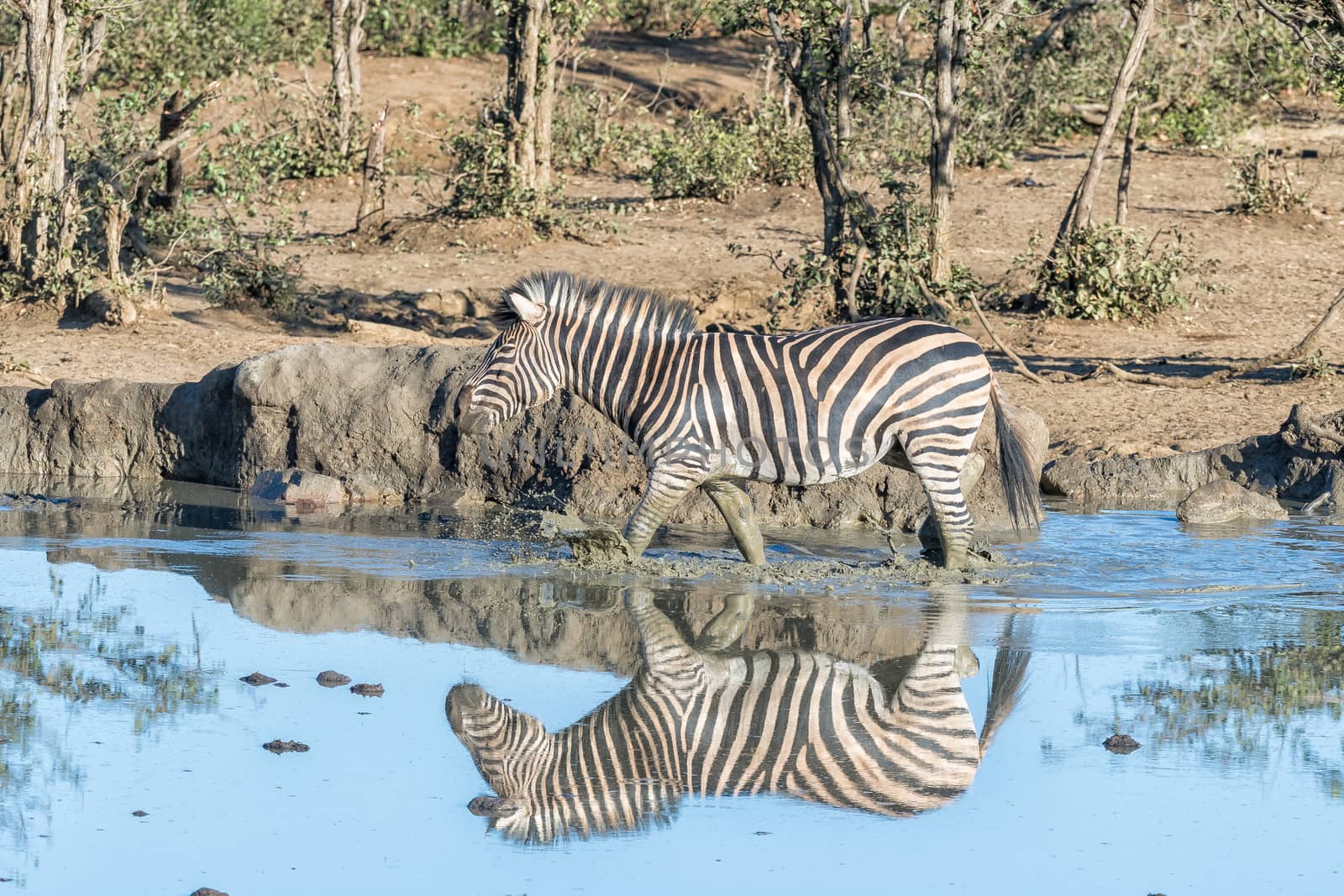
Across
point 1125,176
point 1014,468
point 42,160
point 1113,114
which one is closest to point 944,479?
point 1014,468

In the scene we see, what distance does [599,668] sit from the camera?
253 inches

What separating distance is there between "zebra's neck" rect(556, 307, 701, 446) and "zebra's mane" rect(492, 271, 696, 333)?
0.02m

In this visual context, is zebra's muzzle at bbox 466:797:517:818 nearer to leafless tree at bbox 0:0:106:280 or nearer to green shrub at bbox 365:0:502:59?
leafless tree at bbox 0:0:106:280

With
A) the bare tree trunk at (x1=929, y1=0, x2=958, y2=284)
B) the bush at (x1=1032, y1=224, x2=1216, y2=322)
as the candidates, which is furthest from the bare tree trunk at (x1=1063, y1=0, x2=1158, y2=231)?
the bare tree trunk at (x1=929, y1=0, x2=958, y2=284)

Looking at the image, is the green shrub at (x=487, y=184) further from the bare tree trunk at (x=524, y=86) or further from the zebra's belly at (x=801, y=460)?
the zebra's belly at (x=801, y=460)

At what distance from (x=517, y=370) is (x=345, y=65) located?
1410 centimetres

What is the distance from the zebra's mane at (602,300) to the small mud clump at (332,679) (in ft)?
8.91

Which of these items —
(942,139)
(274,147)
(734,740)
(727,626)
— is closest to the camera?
(734,740)

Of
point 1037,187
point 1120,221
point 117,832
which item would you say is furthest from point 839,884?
point 1037,187

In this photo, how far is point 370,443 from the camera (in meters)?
10.7

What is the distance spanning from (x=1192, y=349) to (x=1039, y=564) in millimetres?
5990

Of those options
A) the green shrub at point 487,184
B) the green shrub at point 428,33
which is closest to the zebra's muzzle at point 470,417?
the green shrub at point 487,184

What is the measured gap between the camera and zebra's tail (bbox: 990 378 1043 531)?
8.97 meters

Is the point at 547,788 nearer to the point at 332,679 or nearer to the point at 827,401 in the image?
the point at 332,679
